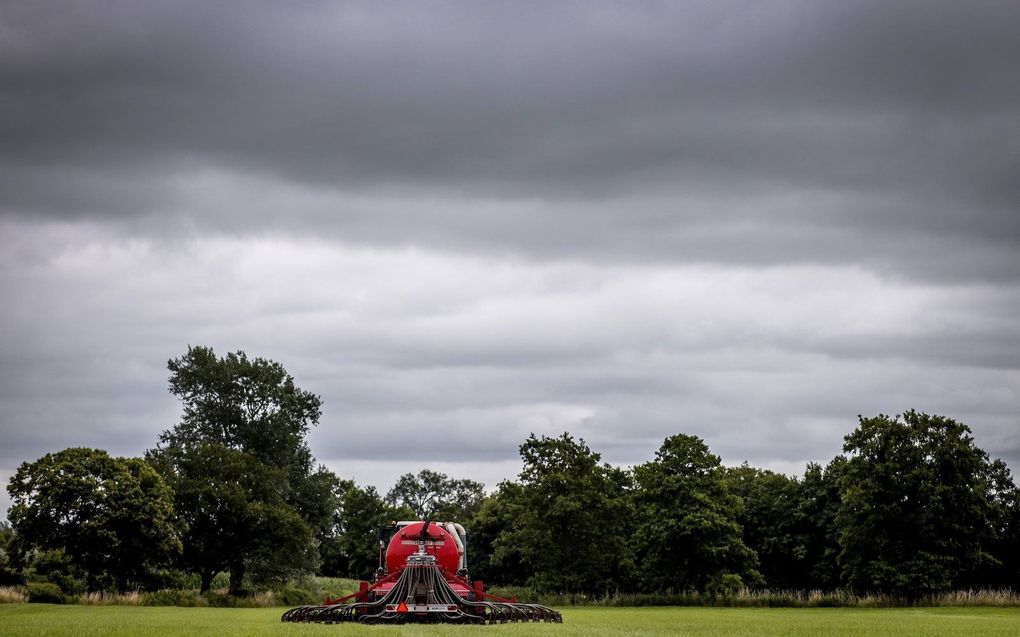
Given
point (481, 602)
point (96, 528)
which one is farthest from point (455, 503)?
point (481, 602)

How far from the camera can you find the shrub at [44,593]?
51.6 m

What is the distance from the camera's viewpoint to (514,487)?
258 ft

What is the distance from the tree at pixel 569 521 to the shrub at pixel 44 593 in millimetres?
31631

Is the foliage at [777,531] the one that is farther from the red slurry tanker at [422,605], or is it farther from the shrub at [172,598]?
the red slurry tanker at [422,605]

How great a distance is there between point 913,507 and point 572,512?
2258cm

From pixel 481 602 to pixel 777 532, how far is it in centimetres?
5258

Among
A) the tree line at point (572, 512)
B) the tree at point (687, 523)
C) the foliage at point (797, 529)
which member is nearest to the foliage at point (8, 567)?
the tree line at point (572, 512)

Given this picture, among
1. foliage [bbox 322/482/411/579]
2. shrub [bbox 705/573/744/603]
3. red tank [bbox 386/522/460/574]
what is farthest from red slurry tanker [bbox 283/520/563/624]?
foliage [bbox 322/482/411/579]

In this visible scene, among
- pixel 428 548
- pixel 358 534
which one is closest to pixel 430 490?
pixel 358 534

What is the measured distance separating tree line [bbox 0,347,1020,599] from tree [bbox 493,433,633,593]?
14 cm

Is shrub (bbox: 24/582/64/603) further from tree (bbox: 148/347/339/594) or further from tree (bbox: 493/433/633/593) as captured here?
tree (bbox: 493/433/633/593)

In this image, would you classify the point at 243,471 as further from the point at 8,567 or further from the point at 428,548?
the point at 428,548

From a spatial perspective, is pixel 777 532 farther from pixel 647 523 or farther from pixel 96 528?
pixel 96 528

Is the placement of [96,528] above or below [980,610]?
above
